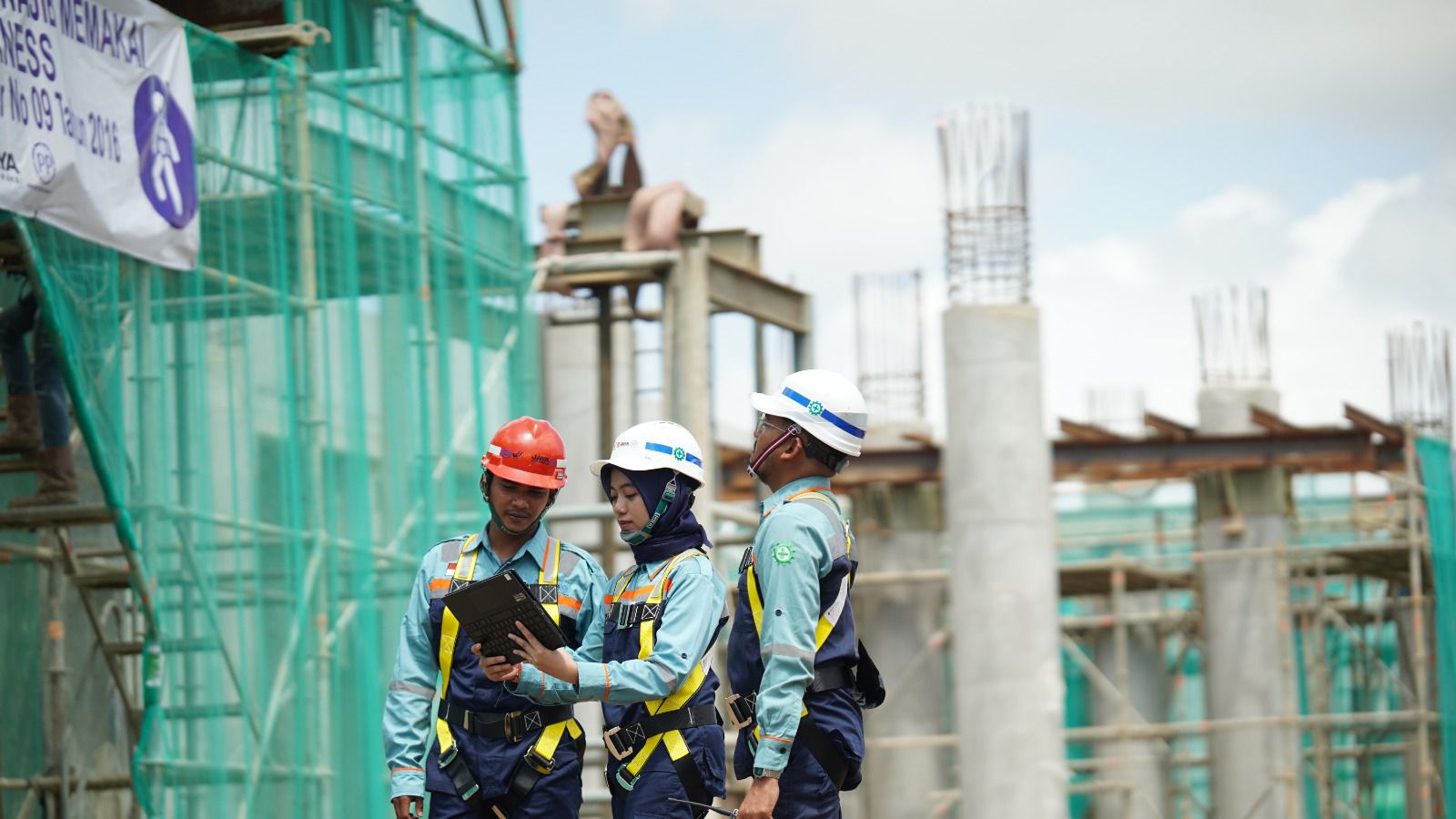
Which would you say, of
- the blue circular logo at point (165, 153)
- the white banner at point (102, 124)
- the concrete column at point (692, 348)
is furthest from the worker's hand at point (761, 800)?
the concrete column at point (692, 348)

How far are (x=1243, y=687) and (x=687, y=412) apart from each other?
32.5 ft

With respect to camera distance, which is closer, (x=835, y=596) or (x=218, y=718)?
(x=835, y=596)

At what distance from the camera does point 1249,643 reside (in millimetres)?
29031

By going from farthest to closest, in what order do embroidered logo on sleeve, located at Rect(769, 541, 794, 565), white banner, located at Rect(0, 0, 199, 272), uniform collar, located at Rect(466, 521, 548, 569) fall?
white banner, located at Rect(0, 0, 199, 272), uniform collar, located at Rect(466, 521, 548, 569), embroidered logo on sleeve, located at Rect(769, 541, 794, 565)

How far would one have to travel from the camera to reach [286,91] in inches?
626

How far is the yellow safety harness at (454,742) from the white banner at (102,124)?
19.3 feet

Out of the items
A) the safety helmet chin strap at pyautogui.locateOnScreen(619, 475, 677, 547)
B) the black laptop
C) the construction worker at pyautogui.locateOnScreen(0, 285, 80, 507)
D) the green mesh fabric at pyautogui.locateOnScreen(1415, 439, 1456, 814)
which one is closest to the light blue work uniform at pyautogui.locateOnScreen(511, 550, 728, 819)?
the safety helmet chin strap at pyautogui.locateOnScreen(619, 475, 677, 547)

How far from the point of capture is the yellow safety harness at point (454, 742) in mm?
7301

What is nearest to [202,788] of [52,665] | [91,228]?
[52,665]

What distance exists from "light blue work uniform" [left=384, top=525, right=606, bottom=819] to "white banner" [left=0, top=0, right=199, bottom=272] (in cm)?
583

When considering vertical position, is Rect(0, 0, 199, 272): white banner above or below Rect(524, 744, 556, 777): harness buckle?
above

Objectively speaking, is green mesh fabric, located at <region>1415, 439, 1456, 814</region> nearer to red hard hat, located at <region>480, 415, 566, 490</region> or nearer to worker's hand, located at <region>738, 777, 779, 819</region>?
red hard hat, located at <region>480, 415, 566, 490</region>

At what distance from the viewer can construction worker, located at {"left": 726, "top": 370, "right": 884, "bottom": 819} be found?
6.95 metres

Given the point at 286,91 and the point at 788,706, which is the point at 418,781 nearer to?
the point at 788,706
